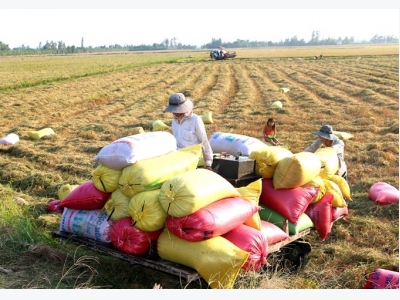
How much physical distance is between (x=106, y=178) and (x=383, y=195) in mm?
3850

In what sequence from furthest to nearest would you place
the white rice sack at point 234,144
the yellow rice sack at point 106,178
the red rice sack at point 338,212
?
the white rice sack at point 234,144 → the red rice sack at point 338,212 → the yellow rice sack at point 106,178

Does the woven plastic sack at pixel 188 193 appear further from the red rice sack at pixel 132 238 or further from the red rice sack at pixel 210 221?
the red rice sack at pixel 132 238

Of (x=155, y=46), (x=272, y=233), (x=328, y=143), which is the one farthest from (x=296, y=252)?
(x=155, y=46)

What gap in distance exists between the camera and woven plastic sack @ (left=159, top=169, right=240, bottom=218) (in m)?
3.53

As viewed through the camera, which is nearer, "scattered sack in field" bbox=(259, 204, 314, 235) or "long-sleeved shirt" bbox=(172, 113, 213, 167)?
"scattered sack in field" bbox=(259, 204, 314, 235)

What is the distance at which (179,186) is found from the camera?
3604mm

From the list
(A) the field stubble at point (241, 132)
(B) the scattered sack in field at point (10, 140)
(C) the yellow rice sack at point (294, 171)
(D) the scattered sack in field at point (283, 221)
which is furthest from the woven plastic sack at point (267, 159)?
(B) the scattered sack in field at point (10, 140)

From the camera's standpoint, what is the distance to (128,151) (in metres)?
3.95

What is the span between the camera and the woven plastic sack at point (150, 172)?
12.6 ft

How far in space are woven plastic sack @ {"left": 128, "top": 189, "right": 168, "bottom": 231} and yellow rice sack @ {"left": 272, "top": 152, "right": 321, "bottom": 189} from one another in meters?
1.43

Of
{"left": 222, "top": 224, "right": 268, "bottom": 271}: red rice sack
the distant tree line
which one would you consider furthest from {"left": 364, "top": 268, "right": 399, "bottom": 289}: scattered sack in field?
the distant tree line

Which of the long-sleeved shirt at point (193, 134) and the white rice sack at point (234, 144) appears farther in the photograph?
the white rice sack at point (234, 144)

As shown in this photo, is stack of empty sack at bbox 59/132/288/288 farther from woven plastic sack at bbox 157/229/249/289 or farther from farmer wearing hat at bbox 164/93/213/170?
farmer wearing hat at bbox 164/93/213/170

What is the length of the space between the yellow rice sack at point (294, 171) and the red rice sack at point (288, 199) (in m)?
0.06
